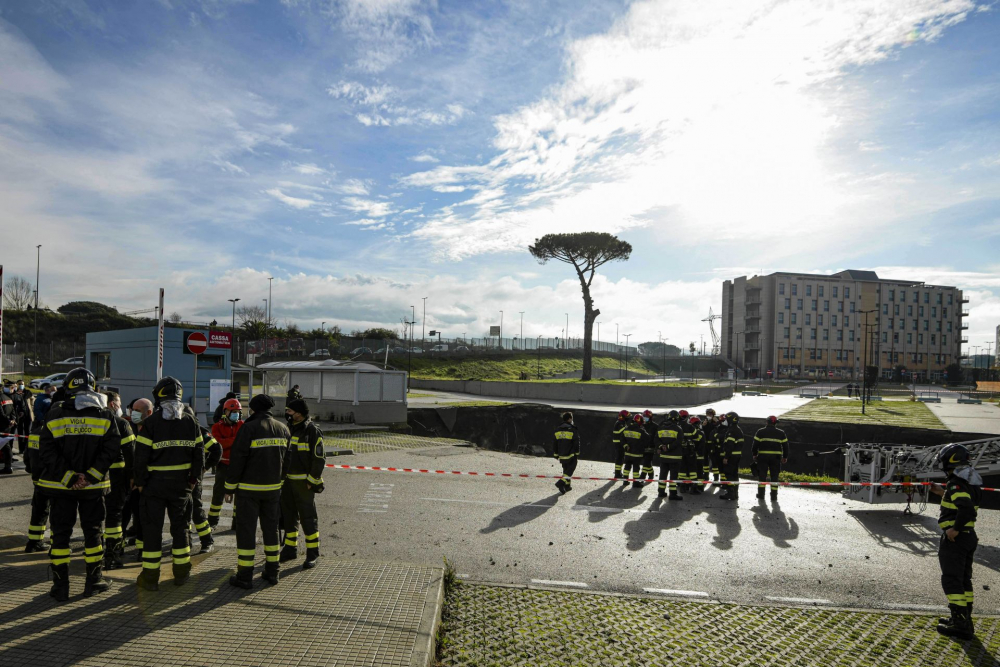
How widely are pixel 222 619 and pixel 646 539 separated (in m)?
5.49

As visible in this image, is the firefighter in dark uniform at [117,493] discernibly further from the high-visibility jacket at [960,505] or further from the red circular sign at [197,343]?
the high-visibility jacket at [960,505]

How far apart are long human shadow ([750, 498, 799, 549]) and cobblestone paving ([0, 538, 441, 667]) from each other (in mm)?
5379

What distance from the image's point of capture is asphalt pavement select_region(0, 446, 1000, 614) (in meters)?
6.47

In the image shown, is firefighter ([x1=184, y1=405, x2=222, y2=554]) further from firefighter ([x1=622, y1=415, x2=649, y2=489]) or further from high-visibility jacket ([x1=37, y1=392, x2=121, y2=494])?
firefighter ([x1=622, y1=415, x2=649, y2=489])

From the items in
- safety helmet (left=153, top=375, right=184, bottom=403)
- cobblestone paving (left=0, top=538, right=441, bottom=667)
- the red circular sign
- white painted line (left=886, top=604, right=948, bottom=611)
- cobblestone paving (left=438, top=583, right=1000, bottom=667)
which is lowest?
white painted line (left=886, top=604, right=948, bottom=611)

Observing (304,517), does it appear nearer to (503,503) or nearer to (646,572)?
(646,572)

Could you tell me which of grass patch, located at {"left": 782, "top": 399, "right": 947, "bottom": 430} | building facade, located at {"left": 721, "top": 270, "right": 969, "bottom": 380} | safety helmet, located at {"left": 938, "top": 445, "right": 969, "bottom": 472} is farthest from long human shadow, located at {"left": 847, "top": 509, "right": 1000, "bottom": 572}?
building facade, located at {"left": 721, "top": 270, "right": 969, "bottom": 380}

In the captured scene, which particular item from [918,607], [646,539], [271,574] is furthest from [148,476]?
[918,607]

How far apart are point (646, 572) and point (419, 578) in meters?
2.71

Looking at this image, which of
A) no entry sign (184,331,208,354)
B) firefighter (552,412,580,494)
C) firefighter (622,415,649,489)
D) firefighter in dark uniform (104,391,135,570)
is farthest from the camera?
no entry sign (184,331,208,354)

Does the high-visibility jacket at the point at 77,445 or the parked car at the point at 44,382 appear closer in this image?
the high-visibility jacket at the point at 77,445

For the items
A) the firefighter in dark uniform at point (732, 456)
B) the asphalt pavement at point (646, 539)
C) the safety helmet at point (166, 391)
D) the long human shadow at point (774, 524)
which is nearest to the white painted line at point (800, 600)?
the asphalt pavement at point (646, 539)

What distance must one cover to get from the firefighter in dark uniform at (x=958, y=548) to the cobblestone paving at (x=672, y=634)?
0.49 feet

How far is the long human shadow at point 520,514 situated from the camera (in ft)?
28.3
